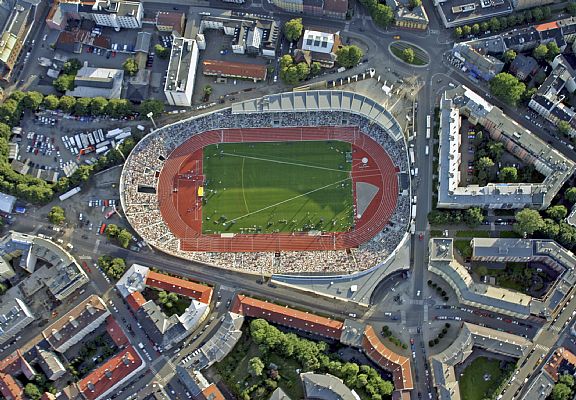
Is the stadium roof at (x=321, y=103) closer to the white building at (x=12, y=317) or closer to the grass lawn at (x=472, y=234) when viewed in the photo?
the grass lawn at (x=472, y=234)

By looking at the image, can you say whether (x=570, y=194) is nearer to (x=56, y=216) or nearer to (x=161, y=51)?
(x=161, y=51)

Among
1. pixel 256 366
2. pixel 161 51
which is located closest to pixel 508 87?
pixel 161 51

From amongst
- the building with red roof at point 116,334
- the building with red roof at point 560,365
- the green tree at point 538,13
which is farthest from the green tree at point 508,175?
the building with red roof at point 116,334

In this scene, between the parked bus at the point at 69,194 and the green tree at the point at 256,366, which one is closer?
the green tree at the point at 256,366

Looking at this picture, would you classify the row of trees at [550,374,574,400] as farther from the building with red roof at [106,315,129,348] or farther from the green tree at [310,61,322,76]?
the building with red roof at [106,315,129,348]

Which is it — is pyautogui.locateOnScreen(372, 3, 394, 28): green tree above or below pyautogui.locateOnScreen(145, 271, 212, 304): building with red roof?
above

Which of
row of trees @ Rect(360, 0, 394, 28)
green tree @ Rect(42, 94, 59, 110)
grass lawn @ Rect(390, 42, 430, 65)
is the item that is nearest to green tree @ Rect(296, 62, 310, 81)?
row of trees @ Rect(360, 0, 394, 28)

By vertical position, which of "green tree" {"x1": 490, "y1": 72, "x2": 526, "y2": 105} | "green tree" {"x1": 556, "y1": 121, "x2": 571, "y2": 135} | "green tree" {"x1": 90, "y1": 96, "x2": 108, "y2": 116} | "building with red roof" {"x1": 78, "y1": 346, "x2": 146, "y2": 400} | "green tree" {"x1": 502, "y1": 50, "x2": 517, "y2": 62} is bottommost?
"building with red roof" {"x1": 78, "y1": 346, "x2": 146, "y2": 400}
